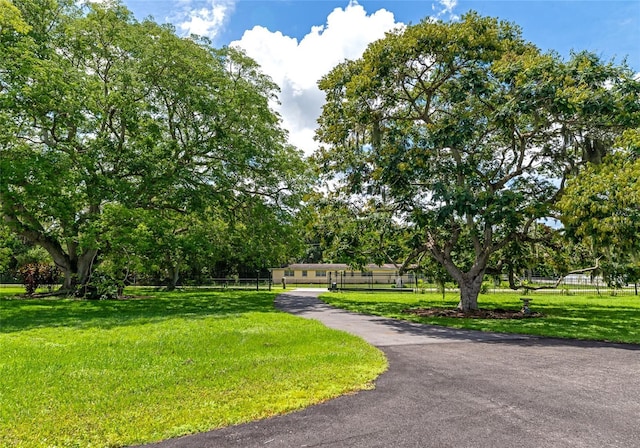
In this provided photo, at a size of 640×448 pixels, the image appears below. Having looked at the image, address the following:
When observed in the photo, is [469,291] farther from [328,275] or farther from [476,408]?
[328,275]

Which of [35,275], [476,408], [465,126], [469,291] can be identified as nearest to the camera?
[476,408]

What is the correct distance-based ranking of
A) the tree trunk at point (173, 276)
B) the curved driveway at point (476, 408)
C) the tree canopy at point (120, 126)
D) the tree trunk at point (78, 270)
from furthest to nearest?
the tree trunk at point (173, 276), the tree trunk at point (78, 270), the tree canopy at point (120, 126), the curved driveway at point (476, 408)

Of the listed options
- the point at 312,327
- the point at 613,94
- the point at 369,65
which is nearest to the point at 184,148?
the point at 369,65

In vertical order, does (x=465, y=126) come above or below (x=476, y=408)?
above

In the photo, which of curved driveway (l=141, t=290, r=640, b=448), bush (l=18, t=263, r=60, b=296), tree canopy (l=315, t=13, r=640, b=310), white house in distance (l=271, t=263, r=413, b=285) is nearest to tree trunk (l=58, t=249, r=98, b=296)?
bush (l=18, t=263, r=60, b=296)

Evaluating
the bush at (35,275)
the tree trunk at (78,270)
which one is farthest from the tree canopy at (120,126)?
the bush at (35,275)

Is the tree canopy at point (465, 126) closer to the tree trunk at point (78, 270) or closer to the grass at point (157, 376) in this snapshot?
the grass at point (157, 376)

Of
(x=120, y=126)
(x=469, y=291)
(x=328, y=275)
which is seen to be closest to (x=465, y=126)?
(x=469, y=291)

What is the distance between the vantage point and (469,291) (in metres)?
15.9

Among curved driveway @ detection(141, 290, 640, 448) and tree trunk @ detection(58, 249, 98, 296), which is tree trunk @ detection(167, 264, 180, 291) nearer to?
tree trunk @ detection(58, 249, 98, 296)

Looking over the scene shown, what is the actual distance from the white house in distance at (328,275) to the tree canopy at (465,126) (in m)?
28.3

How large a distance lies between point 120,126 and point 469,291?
1947cm

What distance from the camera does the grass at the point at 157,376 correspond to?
411 cm

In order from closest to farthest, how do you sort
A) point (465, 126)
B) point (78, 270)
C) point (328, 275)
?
point (465, 126) → point (78, 270) → point (328, 275)
